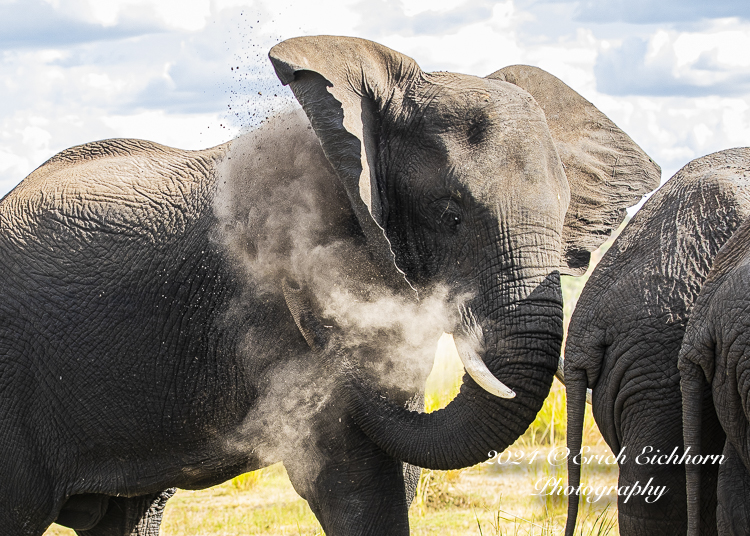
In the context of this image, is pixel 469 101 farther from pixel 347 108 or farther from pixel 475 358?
pixel 475 358

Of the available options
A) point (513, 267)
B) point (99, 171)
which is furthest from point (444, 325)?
point (99, 171)

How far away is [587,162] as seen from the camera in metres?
5.21

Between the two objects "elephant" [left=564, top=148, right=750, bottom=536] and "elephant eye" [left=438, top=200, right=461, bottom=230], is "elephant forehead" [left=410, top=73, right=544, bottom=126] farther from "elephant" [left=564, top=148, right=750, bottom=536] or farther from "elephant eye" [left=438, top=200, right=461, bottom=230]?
"elephant" [left=564, top=148, right=750, bottom=536]

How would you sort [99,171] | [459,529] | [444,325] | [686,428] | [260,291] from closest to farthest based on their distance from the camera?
1. [686,428]
2. [444,325]
3. [260,291]
4. [99,171]
5. [459,529]

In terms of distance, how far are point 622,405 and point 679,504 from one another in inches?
16.6

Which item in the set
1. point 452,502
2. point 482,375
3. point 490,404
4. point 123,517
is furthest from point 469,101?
point 452,502

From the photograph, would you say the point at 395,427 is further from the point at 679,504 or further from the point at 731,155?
the point at 731,155

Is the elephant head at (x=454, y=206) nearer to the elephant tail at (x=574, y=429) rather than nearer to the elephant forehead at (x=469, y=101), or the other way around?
the elephant forehead at (x=469, y=101)

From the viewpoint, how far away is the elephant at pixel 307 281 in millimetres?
4203

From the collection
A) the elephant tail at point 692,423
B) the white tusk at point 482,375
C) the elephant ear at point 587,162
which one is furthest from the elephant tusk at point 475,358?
the elephant ear at point 587,162

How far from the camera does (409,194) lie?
14.2 ft

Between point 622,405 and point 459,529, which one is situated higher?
point 622,405

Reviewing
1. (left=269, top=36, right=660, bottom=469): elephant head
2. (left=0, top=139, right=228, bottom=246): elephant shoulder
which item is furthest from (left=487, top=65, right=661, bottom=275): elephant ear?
(left=0, top=139, right=228, bottom=246): elephant shoulder

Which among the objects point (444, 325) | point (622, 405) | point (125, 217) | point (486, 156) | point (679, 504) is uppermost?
point (486, 156)
